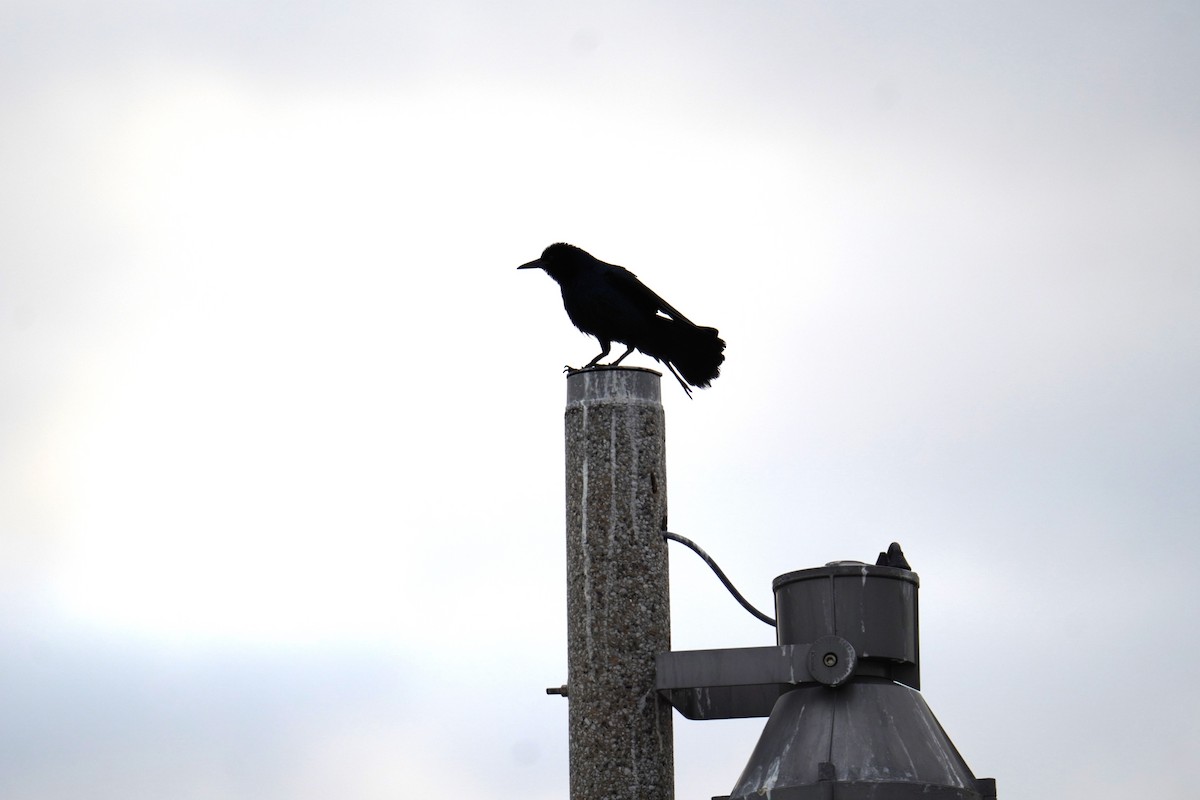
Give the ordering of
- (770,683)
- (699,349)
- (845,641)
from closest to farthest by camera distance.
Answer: (845,641) → (770,683) → (699,349)

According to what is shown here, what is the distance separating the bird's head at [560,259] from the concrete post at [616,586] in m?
1.61

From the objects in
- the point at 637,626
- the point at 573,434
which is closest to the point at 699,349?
the point at 573,434

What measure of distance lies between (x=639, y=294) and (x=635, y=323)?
18cm

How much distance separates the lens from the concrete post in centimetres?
609

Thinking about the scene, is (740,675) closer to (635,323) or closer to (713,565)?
(713,565)

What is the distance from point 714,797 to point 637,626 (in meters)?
0.86

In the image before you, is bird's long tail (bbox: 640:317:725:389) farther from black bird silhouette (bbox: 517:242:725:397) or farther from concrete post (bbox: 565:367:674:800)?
concrete post (bbox: 565:367:674:800)

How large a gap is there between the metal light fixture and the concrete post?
211mm

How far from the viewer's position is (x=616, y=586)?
623cm

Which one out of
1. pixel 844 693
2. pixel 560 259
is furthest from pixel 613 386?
pixel 560 259

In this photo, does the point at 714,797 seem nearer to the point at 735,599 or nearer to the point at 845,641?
the point at 845,641

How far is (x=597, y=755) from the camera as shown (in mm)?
6078

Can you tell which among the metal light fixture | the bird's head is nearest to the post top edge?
the metal light fixture

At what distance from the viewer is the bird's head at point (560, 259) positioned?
8.08 meters
